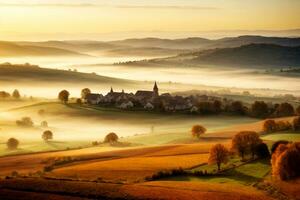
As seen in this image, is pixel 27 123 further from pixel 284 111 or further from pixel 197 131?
pixel 284 111

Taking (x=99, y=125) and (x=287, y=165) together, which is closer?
(x=287, y=165)

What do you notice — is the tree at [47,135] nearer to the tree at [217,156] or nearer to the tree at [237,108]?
the tree at [237,108]

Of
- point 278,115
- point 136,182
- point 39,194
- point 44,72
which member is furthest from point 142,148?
point 44,72

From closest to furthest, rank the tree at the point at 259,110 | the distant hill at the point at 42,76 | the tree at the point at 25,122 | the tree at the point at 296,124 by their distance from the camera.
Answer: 1. the tree at the point at 296,124
2. the tree at the point at 259,110
3. the tree at the point at 25,122
4. the distant hill at the point at 42,76

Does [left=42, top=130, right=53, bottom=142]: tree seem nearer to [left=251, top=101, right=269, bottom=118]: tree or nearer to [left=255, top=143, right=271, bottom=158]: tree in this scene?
[left=251, top=101, right=269, bottom=118]: tree

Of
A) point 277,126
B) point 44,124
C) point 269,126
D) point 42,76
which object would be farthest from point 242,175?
point 42,76

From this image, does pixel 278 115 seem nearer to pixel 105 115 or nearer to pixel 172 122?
pixel 172 122

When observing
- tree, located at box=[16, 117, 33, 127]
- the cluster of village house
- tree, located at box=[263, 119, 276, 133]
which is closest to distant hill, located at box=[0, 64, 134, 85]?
the cluster of village house

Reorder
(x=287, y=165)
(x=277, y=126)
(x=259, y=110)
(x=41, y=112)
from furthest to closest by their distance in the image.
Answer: (x=41, y=112), (x=259, y=110), (x=277, y=126), (x=287, y=165)

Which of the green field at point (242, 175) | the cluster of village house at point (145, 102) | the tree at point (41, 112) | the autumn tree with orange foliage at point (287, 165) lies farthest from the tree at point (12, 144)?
the autumn tree with orange foliage at point (287, 165)

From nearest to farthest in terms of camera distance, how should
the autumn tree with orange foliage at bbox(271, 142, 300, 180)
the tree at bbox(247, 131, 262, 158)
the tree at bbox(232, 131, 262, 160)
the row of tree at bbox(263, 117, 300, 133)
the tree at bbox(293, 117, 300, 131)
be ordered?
1. the autumn tree with orange foliage at bbox(271, 142, 300, 180)
2. the tree at bbox(247, 131, 262, 158)
3. the tree at bbox(232, 131, 262, 160)
4. the tree at bbox(293, 117, 300, 131)
5. the row of tree at bbox(263, 117, 300, 133)

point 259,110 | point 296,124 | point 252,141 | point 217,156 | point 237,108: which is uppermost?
point 237,108

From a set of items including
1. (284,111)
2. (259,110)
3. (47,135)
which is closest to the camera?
(47,135)
